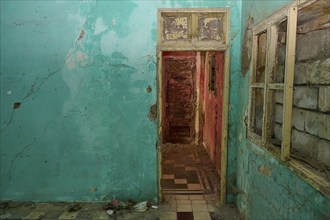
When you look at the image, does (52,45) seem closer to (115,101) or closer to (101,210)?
(115,101)

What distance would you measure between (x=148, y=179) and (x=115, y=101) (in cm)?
128

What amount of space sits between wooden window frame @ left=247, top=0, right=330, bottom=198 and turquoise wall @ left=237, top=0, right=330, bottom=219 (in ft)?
0.27

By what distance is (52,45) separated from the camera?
3773 mm

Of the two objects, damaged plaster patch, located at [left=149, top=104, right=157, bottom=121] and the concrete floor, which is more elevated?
damaged plaster patch, located at [left=149, top=104, right=157, bottom=121]

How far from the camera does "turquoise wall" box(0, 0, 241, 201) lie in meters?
3.72

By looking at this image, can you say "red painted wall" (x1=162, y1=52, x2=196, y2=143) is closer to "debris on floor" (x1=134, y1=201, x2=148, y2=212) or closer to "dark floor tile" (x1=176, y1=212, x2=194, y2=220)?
"debris on floor" (x1=134, y1=201, x2=148, y2=212)

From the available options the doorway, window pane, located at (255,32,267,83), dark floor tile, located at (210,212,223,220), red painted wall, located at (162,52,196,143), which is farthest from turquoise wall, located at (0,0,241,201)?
red painted wall, located at (162,52,196,143)

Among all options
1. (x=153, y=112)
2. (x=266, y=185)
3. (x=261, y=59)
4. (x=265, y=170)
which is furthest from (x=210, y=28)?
(x=266, y=185)

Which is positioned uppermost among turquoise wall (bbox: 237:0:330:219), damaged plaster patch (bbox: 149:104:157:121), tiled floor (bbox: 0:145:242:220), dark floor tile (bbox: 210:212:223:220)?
damaged plaster patch (bbox: 149:104:157:121)

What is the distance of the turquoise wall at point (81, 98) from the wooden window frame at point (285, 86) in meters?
1.05

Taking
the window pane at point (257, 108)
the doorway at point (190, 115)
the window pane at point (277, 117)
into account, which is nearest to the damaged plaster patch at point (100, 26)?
the window pane at point (257, 108)

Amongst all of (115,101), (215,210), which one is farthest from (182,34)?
(215,210)

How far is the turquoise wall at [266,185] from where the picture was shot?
1.94 m

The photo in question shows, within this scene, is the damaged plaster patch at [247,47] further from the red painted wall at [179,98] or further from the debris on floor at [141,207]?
the red painted wall at [179,98]
